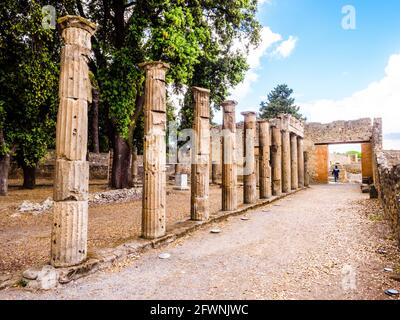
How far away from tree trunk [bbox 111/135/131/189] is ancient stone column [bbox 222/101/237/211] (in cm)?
641

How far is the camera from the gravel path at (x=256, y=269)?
11.7 feet

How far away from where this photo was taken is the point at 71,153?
4297mm

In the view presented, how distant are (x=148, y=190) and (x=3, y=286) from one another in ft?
9.00

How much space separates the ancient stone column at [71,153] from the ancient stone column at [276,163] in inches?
415

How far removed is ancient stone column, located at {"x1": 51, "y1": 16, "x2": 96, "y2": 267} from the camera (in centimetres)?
416

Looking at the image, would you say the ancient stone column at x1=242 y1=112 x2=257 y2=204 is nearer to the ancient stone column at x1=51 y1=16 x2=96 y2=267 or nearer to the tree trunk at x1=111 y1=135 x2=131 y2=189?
the tree trunk at x1=111 y1=135 x2=131 y2=189

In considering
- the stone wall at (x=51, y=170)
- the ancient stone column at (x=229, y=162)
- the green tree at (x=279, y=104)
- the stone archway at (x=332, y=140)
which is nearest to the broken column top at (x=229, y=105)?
the ancient stone column at (x=229, y=162)

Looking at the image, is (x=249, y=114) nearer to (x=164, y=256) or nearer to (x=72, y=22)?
(x=164, y=256)

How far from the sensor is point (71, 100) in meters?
4.40

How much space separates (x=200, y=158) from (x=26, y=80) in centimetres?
760

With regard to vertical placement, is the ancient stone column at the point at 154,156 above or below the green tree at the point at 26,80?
below

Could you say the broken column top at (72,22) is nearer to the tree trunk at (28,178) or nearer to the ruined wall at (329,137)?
the tree trunk at (28,178)

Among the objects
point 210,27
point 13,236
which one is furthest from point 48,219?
point 210,27
